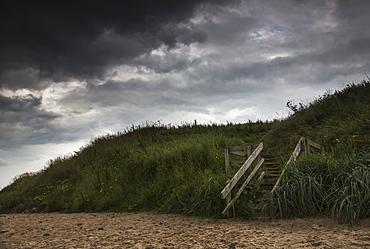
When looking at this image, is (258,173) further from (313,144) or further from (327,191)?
(313,144)

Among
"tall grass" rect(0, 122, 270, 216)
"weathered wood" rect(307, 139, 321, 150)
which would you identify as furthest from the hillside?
"weathered wood" rect(307, 139, 321, 150)

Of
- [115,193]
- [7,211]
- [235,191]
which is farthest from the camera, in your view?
[7,211]

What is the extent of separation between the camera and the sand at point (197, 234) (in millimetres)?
5715

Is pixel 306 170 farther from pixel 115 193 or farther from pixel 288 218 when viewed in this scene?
pixel 115 193

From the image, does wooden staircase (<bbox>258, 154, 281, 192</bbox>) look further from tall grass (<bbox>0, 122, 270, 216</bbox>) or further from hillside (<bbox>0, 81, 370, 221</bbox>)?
tall grass (<bbox>0, 122, 270, 216</bbox>)

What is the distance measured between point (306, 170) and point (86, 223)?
596 cm

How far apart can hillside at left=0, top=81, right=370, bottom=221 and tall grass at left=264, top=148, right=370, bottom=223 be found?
724 millimetres

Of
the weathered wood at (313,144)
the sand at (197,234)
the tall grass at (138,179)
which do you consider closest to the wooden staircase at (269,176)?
the tall grass at (138,179)

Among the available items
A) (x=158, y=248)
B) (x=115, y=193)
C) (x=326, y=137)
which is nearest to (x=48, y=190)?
(x=115, y=193)

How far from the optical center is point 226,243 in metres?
5.90

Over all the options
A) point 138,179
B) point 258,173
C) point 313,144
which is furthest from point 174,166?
point 313,144

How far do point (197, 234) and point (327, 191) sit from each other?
126 inches

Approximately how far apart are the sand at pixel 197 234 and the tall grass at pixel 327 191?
0.96 feet

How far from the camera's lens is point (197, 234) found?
6637mm
